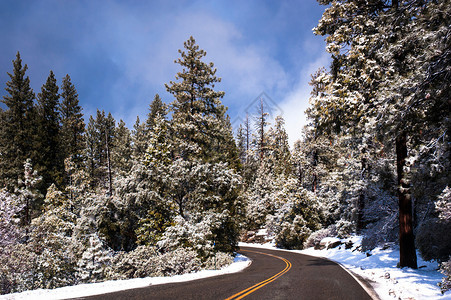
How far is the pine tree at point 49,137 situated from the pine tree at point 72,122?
1.25m

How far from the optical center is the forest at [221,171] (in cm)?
825

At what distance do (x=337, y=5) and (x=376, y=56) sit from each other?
3978mm

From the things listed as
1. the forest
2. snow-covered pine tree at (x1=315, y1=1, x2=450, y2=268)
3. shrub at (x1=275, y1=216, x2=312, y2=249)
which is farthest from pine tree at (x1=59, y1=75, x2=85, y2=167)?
snow-covered pine tree at (x1=315, y1=1, x2=450, y2=268)

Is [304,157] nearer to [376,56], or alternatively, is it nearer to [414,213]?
[414,213]

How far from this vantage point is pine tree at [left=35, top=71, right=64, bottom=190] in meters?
31.8

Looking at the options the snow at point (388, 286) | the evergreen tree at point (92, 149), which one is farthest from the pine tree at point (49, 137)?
the snow at point (388, 286)

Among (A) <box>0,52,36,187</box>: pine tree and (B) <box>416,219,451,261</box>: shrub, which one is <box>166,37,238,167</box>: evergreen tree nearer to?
(B) <box>416,219,451,261</box>: shrub

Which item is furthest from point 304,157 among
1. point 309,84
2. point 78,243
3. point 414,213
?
point 78,243

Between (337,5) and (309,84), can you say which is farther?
(309,84)

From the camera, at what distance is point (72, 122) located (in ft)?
126

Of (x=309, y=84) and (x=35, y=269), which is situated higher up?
(x=309, y=84)

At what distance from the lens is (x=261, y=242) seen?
40594mm

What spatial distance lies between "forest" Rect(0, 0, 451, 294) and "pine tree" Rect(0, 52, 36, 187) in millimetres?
139

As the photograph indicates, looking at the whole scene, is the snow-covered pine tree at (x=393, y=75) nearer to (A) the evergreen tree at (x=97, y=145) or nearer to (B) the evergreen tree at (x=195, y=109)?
(B) the evergreen tree at (x=195, y=109)
